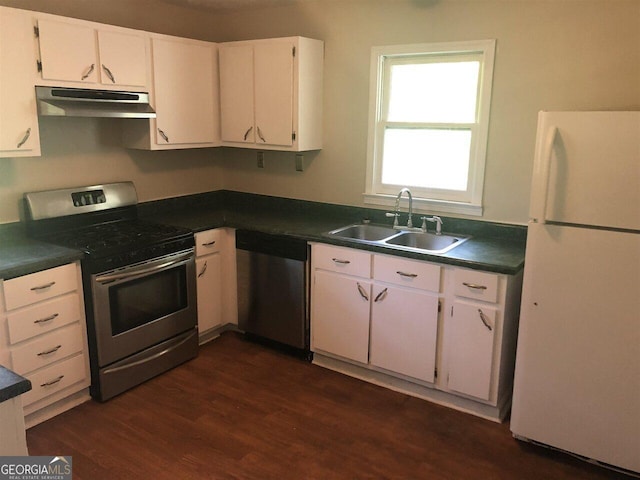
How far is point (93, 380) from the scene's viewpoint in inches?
121

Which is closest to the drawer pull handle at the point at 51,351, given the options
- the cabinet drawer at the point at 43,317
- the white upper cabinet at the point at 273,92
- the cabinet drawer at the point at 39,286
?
the cabinet drawer at the point at 43,317

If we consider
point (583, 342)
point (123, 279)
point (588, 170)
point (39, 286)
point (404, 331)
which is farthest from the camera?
point (404, 331)

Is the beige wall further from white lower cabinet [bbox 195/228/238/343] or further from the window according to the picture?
white lower cabinet [bbox 195/228/238/343]

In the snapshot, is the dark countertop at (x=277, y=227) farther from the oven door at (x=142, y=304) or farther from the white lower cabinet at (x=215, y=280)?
the oven door at (x=142, y=304)

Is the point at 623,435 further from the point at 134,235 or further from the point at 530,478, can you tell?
the point at 134,235

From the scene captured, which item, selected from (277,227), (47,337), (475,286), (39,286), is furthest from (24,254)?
(475,286)

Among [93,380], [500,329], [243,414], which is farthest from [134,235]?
[500,329]

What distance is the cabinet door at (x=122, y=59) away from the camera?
3176 mm

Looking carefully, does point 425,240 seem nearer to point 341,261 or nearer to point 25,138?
point 341,261

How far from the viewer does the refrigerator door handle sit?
2.35 metres

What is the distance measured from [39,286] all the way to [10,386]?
1.50 meters

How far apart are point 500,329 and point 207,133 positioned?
2429 millimetres

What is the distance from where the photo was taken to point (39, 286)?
2.73m

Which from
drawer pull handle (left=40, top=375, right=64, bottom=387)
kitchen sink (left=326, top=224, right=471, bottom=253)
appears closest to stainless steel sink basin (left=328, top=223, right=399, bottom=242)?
kitchen sink (left=326, top=224, right=471, bottom=253)
